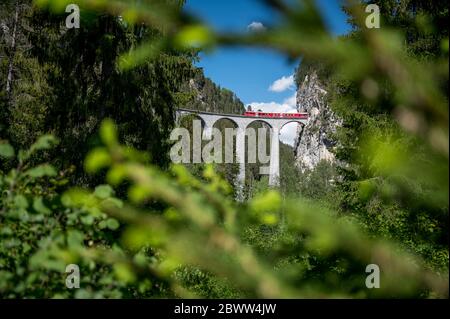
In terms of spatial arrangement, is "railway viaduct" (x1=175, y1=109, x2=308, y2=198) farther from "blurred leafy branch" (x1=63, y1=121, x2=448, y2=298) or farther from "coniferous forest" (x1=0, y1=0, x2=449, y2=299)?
"blurred leafy branch" (x1=63, y1=121, x2=448, y2=298)

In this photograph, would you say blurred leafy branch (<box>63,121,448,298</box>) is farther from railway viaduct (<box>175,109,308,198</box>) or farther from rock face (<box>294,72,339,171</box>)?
rock face (<box>294,72,339,171</box>)

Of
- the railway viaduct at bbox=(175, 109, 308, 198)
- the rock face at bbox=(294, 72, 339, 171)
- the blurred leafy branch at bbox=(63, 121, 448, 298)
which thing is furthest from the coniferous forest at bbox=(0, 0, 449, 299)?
the rock face at bbox=(294, 72, 339, 171)

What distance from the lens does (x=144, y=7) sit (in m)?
0.94

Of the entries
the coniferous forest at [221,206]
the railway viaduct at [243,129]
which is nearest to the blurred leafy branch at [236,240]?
the coniferous forest at [221,206]

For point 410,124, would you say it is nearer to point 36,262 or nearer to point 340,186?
point 36,262

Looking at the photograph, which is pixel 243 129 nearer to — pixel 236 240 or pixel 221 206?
pixel 221 206

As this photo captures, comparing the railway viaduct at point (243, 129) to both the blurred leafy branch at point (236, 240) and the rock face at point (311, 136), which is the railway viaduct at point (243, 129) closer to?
the rock face at point (311, 136)

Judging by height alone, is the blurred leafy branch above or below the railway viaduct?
below

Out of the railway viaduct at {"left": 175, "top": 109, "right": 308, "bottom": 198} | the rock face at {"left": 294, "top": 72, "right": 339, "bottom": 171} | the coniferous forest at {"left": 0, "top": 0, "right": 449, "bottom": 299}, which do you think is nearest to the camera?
the coniferous forest at {"left": 0, "top": 0, "right": 449, "bottom": 299}

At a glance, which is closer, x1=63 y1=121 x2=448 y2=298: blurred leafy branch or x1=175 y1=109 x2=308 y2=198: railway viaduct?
x1=63 y1=121 x2=448 y2=298: blurred leafy branch

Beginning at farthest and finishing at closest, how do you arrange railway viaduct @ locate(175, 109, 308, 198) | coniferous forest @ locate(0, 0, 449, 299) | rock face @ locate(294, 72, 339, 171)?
rock face @ locate(294, 72, 339, 171) → railway viaduct @ locate(175, 109, 308, 198) → coniferous forest @ locate(0, 0, 449, 299)

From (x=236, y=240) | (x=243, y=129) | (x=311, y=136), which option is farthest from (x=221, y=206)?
(x=311, y=136)

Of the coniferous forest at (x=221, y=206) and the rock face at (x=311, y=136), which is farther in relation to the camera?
the rock face at (x=311, y=136)
